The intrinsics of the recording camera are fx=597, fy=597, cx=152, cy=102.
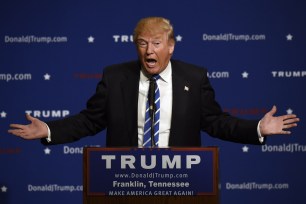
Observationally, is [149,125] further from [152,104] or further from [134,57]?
[134,57]

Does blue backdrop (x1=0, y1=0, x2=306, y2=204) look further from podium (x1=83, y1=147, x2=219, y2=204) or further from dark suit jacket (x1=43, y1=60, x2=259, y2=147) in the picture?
podium (x1=83, y1=147, x2=219, y2=204)

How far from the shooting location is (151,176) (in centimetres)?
225

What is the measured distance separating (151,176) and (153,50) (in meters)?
0.77

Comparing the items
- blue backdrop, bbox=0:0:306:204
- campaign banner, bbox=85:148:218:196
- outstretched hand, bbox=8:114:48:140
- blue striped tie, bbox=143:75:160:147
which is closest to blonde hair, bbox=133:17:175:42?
blue striped tie, bbox=143:75:160:147

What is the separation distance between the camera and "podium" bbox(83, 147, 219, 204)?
2240mm

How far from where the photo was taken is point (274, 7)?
4547 mm

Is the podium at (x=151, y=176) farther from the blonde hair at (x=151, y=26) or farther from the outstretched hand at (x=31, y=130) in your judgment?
the blonde hair at (x=151, y=26)

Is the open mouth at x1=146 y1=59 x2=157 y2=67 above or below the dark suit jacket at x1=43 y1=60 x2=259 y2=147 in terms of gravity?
above

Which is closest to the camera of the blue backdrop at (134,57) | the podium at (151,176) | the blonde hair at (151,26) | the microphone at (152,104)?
the podium at (151,176)

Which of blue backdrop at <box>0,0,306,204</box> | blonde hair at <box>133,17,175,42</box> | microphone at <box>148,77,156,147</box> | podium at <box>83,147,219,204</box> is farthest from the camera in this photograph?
blue backdrop at <box>0,0,306,204</box>

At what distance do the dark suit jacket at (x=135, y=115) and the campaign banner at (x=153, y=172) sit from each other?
588mm

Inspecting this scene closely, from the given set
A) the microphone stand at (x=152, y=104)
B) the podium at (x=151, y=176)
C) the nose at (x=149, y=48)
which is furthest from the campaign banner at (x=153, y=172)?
the nose at (x=149, y=48)

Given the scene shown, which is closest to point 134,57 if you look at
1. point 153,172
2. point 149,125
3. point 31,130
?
point 149,125

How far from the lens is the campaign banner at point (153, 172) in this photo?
2246 millimetres
